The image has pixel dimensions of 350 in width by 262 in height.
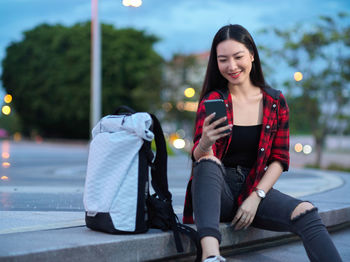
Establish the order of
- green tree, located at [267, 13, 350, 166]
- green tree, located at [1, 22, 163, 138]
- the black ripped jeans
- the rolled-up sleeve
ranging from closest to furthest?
the black ripped jeans < the rolled-up sleeve < green tree, located at [267, 13, 350, 166] < green tree, located at [1, 22, 163, 138]

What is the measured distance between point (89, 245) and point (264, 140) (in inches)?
→ 48.3

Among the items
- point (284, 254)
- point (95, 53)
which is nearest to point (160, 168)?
point (284, 254)

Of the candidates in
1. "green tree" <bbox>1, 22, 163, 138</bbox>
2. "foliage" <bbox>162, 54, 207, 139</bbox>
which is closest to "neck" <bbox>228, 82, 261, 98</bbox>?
"foliage" <bbox>162, 54, 207, 139</bbox>

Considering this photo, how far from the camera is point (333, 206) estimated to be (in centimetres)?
418

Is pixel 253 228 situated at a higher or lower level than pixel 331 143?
higher

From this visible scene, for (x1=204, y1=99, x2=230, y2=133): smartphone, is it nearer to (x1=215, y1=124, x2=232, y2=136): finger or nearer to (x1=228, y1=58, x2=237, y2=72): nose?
(x1=215, y1=124, x2=232, y2=136): finger

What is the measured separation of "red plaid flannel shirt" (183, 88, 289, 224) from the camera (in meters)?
3.05

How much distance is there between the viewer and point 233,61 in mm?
3111

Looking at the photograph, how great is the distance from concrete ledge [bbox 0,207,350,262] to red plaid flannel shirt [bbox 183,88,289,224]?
0.29m

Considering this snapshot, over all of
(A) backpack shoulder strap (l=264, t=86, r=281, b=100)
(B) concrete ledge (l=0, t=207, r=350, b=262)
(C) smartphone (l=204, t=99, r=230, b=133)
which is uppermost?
(A) backpack shoulder strap (l=264, t=86, r=281, b=100)

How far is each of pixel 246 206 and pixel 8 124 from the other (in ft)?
234

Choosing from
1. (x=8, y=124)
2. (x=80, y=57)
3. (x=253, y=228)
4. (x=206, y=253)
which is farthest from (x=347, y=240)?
(x=8, y=124)

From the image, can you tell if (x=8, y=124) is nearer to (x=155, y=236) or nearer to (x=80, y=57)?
(x=80, y=57)

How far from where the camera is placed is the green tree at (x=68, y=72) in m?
38.8
